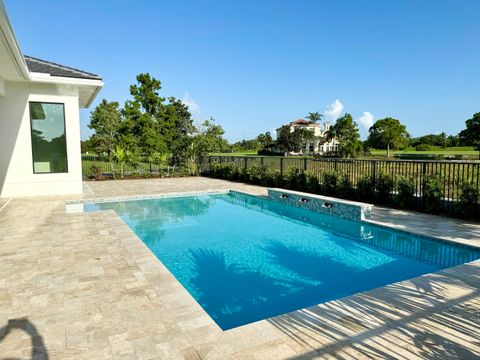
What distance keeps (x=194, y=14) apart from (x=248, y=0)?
8.52 ft

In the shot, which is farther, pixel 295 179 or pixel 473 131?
pixel 473 131

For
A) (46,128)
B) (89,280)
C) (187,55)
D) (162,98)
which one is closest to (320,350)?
(89,280)

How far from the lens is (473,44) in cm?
1498

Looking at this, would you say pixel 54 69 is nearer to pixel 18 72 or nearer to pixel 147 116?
pixel 18 72

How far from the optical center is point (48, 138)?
11.3 m

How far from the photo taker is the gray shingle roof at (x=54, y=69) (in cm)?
1080

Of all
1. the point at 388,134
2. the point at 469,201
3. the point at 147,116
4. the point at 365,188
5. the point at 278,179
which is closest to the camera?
the point at 469,201

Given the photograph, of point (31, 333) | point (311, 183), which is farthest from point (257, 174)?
point (31, 333)

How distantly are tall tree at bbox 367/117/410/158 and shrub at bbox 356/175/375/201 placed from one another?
55.2 metres

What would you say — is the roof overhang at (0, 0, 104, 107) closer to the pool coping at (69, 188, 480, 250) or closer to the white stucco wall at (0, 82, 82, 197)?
the white stucco wall at (0, 82, 82, 197)

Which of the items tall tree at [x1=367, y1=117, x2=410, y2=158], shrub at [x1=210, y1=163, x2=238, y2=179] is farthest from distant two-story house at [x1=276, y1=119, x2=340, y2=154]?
shrub at [x1=210, y1=163, x2=238, y2=179]

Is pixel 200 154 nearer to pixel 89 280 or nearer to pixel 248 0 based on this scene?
pixel 248 0

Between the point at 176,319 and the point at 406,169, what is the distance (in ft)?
26.0

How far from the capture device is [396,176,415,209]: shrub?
8477 mm
